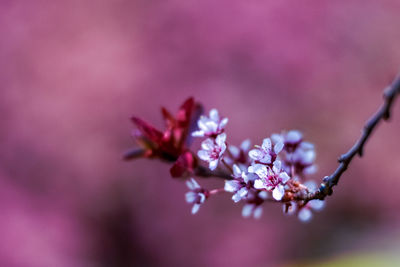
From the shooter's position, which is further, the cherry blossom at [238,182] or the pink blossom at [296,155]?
the pink blossom at [296,155]

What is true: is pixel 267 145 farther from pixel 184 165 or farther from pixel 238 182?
pixel 184 165

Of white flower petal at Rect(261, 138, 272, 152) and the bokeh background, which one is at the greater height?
the bokeh background

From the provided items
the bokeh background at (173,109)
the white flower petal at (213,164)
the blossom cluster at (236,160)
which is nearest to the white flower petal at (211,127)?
the blossom cluster at (236,160)

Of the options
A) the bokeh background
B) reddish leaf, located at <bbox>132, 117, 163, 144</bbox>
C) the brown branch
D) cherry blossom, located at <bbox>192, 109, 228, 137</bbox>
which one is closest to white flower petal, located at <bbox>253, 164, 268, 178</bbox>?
the brown branch

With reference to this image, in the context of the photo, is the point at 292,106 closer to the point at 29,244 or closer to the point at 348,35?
the point at 348,35

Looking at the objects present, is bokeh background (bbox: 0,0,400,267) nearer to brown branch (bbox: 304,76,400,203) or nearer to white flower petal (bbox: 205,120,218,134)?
white flower petal (bbox: 205,120,218,134)

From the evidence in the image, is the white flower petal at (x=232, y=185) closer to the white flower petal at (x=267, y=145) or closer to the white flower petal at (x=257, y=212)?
the white flower petal at (x=267, y=145)

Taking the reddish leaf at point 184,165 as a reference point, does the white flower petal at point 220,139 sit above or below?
below
